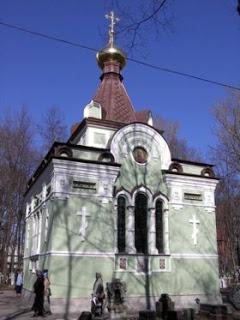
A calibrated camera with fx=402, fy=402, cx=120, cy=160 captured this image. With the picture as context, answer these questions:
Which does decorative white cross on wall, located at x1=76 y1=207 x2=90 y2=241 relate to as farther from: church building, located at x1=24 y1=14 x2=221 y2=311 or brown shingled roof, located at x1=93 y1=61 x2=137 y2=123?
brown shingled roof, located at x1=93 y1=61 x2=137 y2=123

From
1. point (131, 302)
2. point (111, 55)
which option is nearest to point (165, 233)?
point (131, 302)

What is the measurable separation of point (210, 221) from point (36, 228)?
26.3 ft

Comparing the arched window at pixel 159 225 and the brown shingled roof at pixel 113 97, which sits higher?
the brown shingled roof at pixel 113 97

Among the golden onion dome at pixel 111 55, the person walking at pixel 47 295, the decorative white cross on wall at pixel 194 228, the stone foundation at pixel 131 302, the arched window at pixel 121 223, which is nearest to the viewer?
the person walking at pixel 47 295

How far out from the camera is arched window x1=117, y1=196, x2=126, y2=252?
1634cm

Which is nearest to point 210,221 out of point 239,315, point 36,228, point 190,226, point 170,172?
point 190,226

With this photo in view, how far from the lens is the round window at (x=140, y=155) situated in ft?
58.1

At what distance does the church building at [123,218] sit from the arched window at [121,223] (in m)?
0.04

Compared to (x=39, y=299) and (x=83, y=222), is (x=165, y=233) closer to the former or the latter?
(x=83, y=222)

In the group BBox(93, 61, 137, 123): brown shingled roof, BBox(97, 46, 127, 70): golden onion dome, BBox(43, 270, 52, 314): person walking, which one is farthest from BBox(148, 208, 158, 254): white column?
BBox(97, 46, 127, 70): golden onion dome

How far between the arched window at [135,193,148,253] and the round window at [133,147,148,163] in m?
1.53

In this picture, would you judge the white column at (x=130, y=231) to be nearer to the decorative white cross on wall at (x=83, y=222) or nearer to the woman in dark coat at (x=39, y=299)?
the decorative white cross on wall at (x=83, y=222)

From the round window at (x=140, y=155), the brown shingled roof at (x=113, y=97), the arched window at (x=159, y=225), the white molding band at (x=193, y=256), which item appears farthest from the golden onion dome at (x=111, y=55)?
the white molding band at (x=193, y=256)

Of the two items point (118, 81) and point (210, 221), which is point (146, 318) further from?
point (118, 81)
